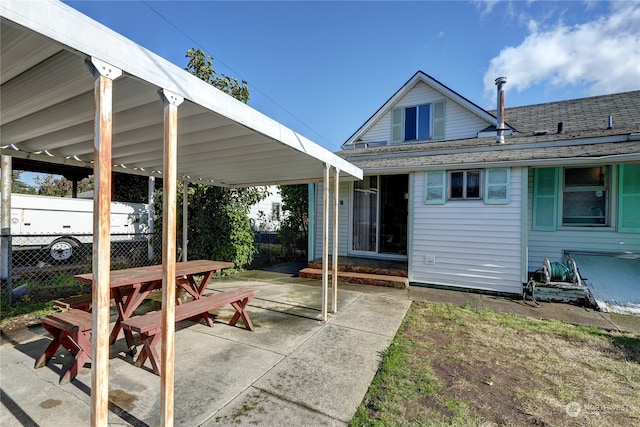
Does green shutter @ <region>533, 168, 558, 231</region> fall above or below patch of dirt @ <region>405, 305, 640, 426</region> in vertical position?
above

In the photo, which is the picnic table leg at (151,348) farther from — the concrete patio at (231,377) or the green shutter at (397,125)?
the green shutter at (397,125)

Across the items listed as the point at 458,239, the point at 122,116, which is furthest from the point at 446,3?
the point at 122,116

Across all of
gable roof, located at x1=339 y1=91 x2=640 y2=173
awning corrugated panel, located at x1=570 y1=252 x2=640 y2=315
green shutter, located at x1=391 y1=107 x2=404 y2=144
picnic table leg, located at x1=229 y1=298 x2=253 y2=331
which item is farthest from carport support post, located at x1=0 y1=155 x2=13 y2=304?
green shutter, located at x1=391 y1=107 x2=404 y2=144

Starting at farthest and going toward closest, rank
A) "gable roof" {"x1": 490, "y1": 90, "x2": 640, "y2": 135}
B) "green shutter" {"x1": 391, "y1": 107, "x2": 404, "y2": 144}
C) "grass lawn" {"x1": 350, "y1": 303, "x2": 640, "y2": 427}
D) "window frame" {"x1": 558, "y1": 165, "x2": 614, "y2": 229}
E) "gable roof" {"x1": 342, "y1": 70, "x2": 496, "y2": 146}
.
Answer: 1. "green shutter" {"x1": 391, "y1": 107, "x2": 404, "y2": 144}
2. "gable roof" {"x1": 342, "y1": 70, "x2": 496, "y2": 146}
3. "gable roof" {"x1": 490, "y1": 90, "x2": 640, "y2": 135}
4. "window frame" {"x1": 558, "y1": 165, "x2": 614, "y2": 229}
5. "grass lawn" {"x1": 350, "y1": 303, "x2": 640, "y2": 427}

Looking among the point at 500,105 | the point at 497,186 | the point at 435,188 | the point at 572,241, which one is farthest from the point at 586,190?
the point at 435,188

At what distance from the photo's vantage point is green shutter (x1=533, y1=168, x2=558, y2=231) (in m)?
Result: 6.59

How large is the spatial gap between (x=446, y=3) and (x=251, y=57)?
883 centimetres

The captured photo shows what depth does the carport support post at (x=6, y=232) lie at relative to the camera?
15.2 ft

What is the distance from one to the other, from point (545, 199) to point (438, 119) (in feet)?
16.9

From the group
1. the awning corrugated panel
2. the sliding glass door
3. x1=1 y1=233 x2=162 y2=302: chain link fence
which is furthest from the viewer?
the sliding glass door

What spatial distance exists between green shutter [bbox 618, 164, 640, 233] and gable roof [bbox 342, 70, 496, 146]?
13.9 ft

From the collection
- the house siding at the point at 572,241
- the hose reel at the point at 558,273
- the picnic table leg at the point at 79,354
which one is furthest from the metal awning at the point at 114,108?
the house siding at the point at 572,241

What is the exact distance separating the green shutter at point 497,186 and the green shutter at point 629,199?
250 cm

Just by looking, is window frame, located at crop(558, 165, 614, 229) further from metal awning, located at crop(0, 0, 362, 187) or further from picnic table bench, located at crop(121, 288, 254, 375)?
picnic table bench, located at crop(121, 288, 254, 375)
